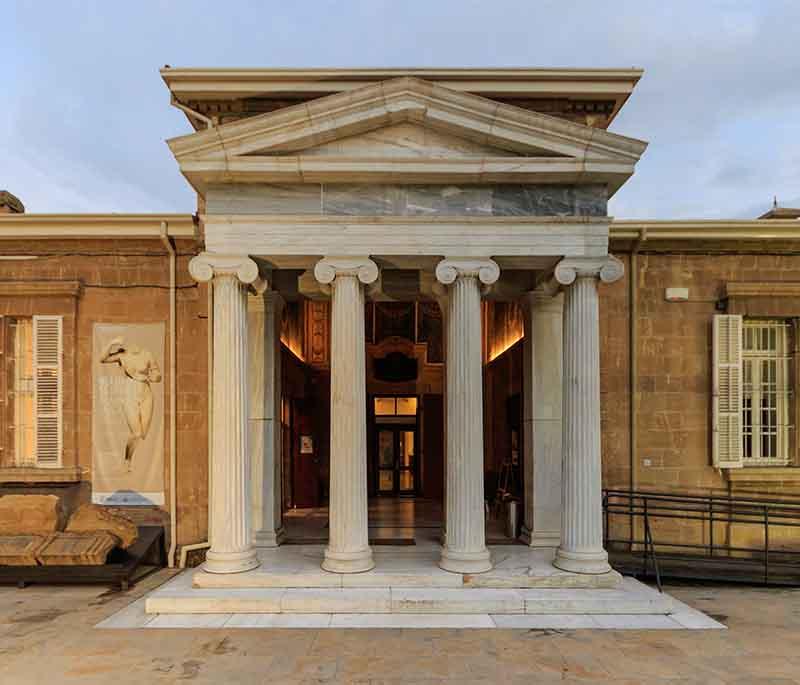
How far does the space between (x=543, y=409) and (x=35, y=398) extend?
25.4 ft

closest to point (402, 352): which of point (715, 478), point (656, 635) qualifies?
point (715, 478)

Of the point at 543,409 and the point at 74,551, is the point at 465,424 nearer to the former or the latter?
the point at 543,409

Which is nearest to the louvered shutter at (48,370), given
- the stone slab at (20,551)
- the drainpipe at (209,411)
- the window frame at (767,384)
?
the stone slab at (20,551)

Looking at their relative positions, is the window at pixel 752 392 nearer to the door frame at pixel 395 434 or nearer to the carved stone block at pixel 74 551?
the door frame at pixel 395 434

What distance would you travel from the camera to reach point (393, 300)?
9.78 m

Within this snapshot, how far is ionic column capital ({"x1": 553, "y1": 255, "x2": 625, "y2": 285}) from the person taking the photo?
24.8 feet

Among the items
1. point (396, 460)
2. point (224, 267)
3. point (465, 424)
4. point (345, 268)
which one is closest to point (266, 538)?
point (465, 424)

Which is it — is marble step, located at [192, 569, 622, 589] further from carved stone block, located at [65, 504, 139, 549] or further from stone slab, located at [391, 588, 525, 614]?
carved stone block, located at [65, 504, 139, 549]

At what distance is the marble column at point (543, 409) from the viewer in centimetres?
896

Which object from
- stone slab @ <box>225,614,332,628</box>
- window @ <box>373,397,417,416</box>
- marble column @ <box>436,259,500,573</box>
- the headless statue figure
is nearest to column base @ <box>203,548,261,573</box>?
stone slab @ <box>225,614,332,628</box>

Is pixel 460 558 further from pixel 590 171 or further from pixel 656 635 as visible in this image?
pixel 590 171

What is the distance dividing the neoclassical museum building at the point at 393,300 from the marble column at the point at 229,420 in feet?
0.09

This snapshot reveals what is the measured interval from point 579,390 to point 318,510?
6.59 meters

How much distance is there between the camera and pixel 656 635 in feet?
21.1
